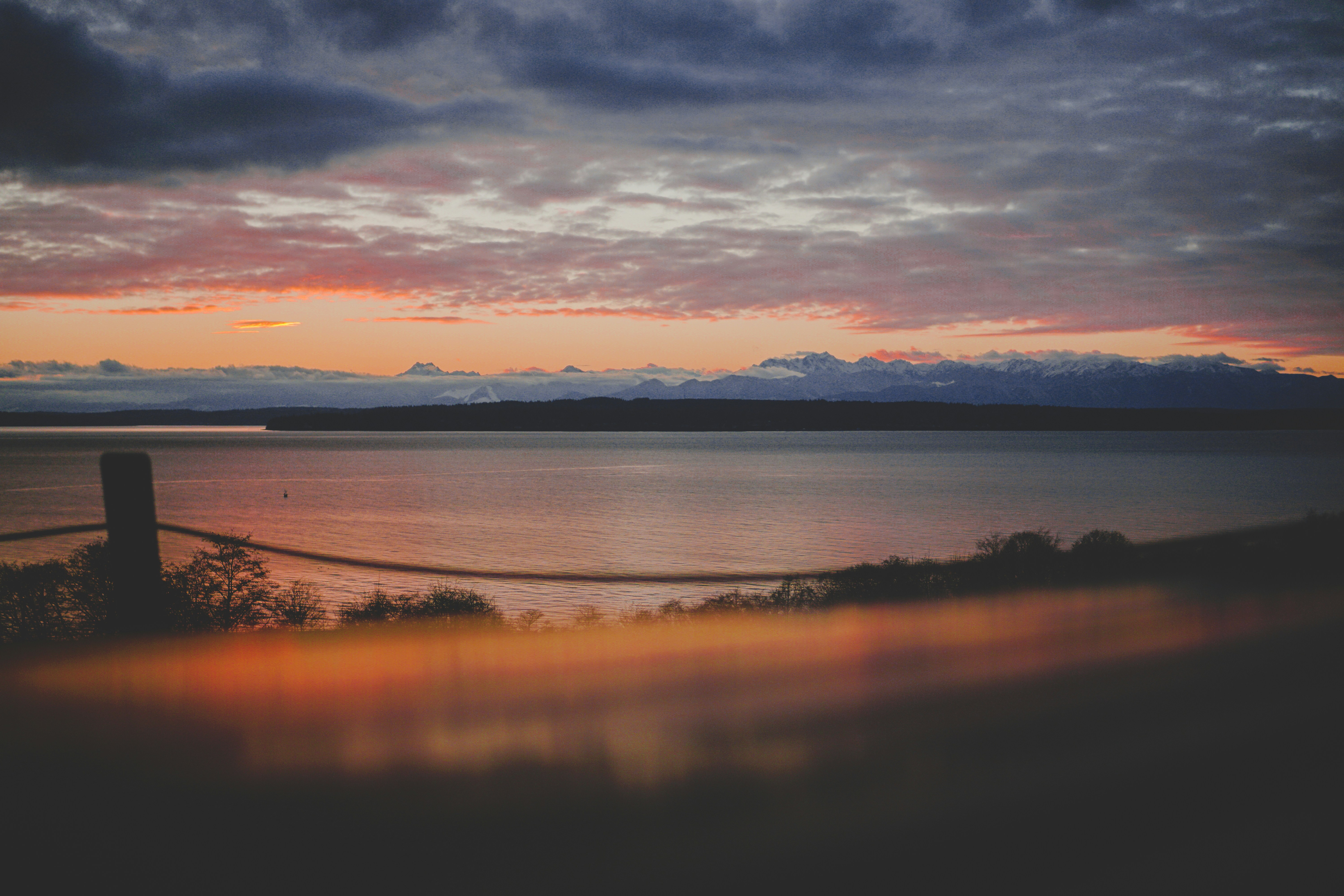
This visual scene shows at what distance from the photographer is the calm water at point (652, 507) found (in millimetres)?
36750

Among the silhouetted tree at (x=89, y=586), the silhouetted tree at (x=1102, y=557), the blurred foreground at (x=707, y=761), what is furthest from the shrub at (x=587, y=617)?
the silhouetted tree at (x=89, y=586)

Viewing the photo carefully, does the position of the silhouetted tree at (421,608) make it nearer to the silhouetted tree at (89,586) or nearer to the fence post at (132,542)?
the silhouetted tree at (89,586)

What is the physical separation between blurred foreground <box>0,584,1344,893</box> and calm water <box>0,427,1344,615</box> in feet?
66.4

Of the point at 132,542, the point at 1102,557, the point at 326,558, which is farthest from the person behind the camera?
the point at 1102,557

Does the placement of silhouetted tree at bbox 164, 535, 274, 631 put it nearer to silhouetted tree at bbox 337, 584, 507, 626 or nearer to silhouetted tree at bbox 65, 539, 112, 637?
silhouetted tree at bbox 65, 539, 112, 637

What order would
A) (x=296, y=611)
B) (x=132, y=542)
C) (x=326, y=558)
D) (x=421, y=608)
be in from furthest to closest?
(x=421, y=608) < (x=296, y=611) < (x=326, y=558) < (x=132, y=542)

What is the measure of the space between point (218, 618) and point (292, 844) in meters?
12.8

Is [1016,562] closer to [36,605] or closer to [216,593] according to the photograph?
[216,593]

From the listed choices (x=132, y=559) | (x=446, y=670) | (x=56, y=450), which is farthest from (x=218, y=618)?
(x=56, y=450)

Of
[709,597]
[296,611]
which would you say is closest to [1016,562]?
[709,597]

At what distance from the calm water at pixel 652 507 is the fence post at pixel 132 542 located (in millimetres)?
18676

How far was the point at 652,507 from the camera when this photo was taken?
62.2 m

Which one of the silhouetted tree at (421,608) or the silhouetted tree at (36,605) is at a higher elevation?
the silhouetted tree at (36,605)

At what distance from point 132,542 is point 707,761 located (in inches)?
123
